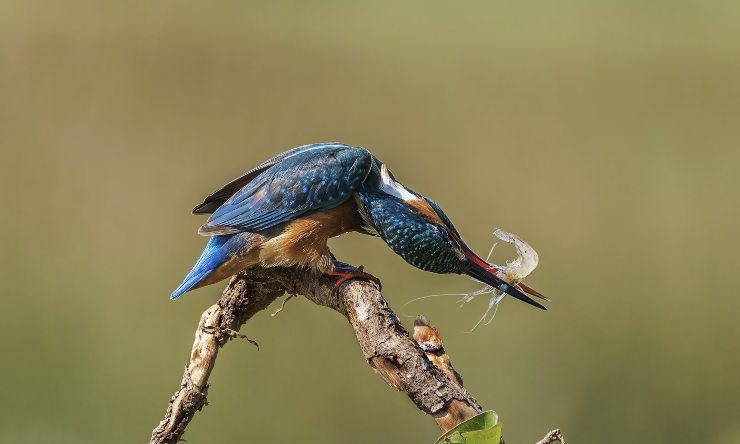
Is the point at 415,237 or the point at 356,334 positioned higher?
the point at 415,237

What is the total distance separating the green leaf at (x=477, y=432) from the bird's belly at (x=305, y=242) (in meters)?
0.40

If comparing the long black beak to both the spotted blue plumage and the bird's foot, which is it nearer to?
the spotted blue plumage

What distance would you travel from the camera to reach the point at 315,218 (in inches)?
49.0

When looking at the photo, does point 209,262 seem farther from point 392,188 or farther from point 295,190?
point 392,188

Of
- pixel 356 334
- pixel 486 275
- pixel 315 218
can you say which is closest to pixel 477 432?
pixel 356 334

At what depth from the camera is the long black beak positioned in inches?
46.1

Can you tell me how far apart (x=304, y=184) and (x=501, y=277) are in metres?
0.28

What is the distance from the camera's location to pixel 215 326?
1214 mm

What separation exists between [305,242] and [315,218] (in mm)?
40

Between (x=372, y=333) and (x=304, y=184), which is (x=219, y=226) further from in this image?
(x=372, y=333)

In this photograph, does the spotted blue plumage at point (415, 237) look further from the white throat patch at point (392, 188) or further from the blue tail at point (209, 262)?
the blue tail at point (209, 262)

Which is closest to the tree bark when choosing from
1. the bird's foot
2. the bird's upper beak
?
the bird's foot

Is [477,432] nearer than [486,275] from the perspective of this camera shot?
Yes

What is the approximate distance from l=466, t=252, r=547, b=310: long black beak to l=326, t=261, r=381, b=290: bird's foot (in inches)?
4.8
